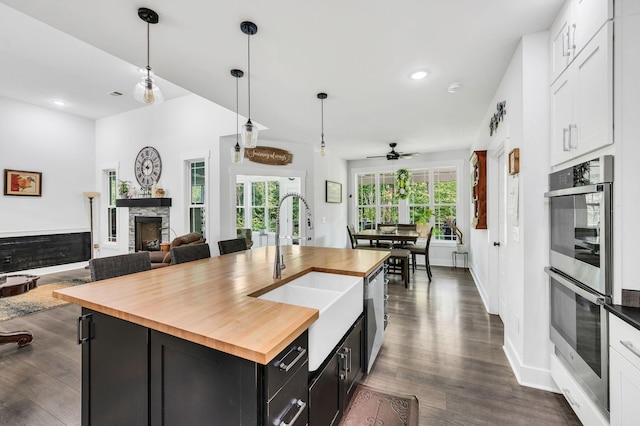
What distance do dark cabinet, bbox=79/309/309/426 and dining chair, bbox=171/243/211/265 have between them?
3.38ft

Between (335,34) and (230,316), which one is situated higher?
(335,34)

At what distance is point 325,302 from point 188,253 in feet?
4.90

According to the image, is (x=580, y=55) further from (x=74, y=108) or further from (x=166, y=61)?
(x=74, y=108)

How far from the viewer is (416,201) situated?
668 centimetres

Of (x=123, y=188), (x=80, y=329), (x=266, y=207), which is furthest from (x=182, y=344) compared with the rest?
(x=123, y=188)

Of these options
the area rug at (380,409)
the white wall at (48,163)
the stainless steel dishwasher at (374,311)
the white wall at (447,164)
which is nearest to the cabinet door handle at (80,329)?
the area rug at (380,409)

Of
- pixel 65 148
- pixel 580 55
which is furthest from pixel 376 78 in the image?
pixel 65 148

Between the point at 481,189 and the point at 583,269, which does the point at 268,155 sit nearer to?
the point at 481,189

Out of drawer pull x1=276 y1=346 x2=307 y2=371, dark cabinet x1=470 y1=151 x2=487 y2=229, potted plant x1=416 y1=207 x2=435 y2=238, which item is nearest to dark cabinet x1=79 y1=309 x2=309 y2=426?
drawer pull x1=276 y1=346 x2=307 y2=371

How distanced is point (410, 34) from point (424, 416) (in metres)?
2.64

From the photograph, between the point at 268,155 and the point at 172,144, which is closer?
the point at 268,155

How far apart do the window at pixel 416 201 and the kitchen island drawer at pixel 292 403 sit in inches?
218

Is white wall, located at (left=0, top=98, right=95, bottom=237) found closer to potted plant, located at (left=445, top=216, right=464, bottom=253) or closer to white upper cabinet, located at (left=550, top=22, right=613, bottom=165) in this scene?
white upper cabinet, located at (left=550, top=22, right=613, bottom=165)

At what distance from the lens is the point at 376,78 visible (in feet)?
8.90
